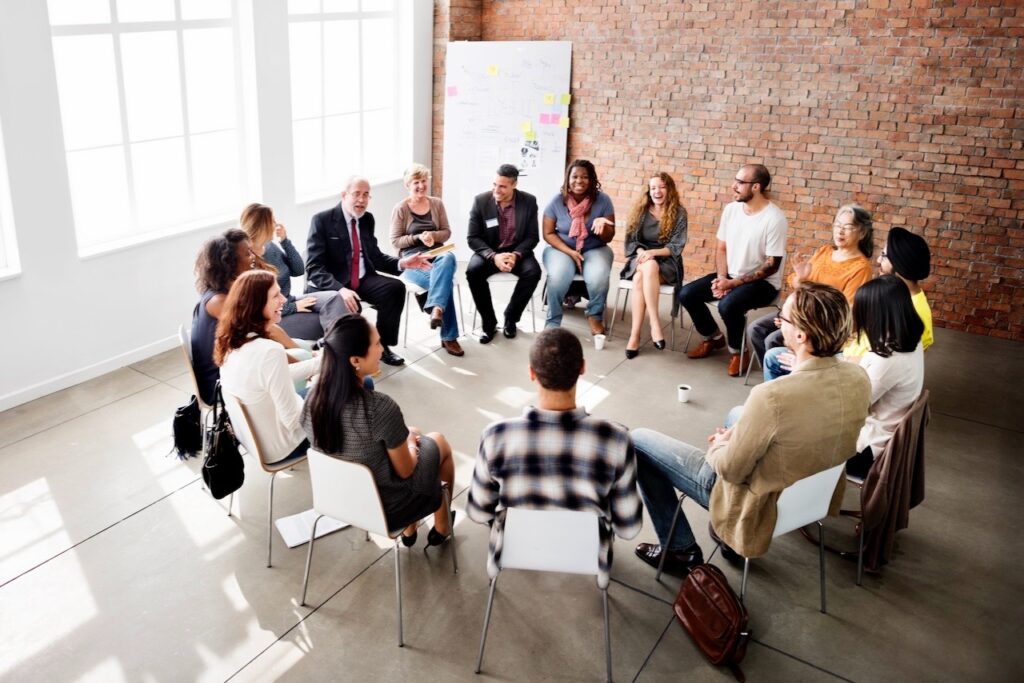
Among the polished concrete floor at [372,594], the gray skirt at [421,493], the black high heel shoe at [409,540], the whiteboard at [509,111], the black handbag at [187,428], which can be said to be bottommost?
the polished concrete floor at [372,594]

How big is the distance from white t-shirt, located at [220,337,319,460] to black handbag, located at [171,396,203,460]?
74 cm

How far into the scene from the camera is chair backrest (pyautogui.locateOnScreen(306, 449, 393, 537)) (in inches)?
121

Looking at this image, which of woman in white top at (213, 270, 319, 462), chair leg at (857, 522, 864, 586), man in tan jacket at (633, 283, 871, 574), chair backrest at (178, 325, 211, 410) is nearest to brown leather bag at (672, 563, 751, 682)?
man in tan jacket at (633, 283, 871, 574)

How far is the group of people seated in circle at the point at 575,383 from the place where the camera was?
2.95 metres

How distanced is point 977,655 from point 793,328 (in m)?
1.58

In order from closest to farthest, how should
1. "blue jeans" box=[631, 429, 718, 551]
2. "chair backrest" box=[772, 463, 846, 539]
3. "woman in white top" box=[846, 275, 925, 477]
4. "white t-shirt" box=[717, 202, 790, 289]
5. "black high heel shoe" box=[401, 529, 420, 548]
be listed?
"chair backrest" box=[772, 463, 846, 539]
"blue jeans" box=[631, 429, 718, 551]
"woman in white top" box=[846, 275, 925, 477]
"black high heel shoe" box=[401, 529, 420, 548]
"white t-shirt" box=[717, 202, 790, 289]

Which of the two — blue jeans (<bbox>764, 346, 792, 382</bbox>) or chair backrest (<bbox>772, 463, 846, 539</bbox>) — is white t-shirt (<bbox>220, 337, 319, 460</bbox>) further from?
blue jeans (<bbox>764, 346, 792, 382</bbox>)

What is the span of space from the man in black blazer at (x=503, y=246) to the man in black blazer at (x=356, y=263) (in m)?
0.51

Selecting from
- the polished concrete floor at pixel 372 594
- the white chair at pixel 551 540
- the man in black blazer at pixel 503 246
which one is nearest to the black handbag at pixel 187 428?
the polished concrete floor at pixel 372 594

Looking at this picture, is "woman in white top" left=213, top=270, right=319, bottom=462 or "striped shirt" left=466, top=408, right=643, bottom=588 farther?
"woman in white top" left=213, top=270, right=319, bottom=462

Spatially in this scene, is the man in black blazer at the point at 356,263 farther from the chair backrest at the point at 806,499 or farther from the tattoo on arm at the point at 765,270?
the chair backrest at the point at 806,499

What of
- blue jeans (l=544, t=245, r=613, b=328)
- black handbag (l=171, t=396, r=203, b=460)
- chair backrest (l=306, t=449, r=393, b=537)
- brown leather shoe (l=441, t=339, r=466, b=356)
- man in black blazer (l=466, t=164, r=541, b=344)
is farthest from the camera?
blue jeans (l=544, t=245, r=613, b=328)

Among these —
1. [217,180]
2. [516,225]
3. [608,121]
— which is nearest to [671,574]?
[516,225]

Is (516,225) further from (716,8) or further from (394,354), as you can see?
(716,8)
